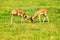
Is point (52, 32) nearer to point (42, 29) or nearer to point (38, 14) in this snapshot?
point (42, 29)

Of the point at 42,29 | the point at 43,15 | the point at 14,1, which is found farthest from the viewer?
the point at 14,1

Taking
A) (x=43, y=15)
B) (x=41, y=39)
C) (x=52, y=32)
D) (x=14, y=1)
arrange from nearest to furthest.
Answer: (x=41, y=39) < (x=52, y=32) < (x=43, y=15) < (x=14, y=1)

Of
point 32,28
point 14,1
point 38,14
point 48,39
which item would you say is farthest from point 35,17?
point 14,1

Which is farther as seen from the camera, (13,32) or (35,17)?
(35,17)

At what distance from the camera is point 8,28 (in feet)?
46.6

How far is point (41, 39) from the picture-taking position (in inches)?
422

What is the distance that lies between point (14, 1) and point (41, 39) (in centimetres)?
1968

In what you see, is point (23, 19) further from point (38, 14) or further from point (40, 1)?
point (40, 1)

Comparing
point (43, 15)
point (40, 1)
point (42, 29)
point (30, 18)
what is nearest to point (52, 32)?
point (42, 29)

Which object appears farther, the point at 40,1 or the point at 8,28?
the point at 40,1

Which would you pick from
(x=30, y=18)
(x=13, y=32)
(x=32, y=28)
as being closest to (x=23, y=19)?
(x=30, y=18)

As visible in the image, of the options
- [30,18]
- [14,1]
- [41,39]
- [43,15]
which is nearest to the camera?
[41,39]

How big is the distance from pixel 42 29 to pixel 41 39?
3.32m

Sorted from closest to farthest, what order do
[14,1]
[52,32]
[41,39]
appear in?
1. [41,39]
2. [52,32]
3. [14,1]
